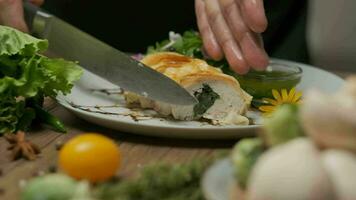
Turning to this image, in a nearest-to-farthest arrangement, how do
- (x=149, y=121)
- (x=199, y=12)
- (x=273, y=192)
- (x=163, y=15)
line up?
(x=273, y=192)
(x=149, y=121)
(x=199, y=12)
(x=163, y=15)

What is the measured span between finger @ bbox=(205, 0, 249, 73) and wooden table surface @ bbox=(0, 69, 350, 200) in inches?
10.9

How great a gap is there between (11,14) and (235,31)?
0.40 meters

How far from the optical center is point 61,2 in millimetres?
1868

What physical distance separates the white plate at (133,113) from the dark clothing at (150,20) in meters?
0.45

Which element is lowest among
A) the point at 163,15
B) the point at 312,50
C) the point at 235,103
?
the point at 312,50

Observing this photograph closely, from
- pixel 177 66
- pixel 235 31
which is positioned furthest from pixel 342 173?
pixel 235 31

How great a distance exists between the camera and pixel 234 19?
1.34 meters

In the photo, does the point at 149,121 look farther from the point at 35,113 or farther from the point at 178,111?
the point at 35,113

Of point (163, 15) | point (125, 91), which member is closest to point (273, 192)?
point (125, 91)

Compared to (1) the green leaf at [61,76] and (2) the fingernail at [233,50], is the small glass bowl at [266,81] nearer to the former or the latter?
(2) the fingernail at [233,50]

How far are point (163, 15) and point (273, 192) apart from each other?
1.29 m

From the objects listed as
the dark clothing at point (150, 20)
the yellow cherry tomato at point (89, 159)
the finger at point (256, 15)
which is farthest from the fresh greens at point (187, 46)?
the yellow cherry tomato at point (89, 159)

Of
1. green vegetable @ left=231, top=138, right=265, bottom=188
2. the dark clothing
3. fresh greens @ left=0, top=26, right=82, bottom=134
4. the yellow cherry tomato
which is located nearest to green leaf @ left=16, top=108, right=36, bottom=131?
fresh greens @ left=0, top=26, right=82, bottom=134

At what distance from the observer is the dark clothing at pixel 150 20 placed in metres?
1.80
